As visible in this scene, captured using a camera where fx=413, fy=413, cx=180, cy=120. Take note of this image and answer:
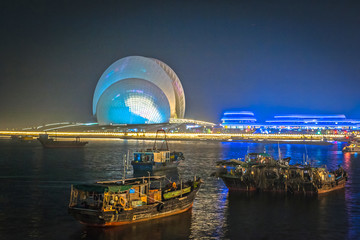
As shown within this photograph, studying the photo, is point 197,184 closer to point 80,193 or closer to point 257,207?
point 257,207

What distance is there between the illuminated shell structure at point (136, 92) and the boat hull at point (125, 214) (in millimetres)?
74486

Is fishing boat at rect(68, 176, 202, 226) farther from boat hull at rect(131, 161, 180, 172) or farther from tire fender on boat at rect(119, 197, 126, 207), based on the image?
boat hull at rect(131, 161, 180, 172)

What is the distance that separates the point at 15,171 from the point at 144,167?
34.5 feet

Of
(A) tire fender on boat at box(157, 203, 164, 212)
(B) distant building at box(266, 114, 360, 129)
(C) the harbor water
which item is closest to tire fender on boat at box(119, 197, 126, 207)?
(C) the harbor water

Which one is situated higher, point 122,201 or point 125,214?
point 122,201

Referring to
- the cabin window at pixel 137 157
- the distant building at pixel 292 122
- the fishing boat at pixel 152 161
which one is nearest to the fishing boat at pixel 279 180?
the fishing boat at pixel 152 161

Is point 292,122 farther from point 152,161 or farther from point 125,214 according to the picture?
point 125,214

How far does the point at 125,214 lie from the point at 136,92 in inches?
2998

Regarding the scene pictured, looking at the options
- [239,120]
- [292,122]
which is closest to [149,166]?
[239,120]

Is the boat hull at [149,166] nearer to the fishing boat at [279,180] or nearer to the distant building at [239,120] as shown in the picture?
the fishing boat at [279,180]

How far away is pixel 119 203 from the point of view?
1609 cm

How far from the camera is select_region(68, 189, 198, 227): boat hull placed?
15664 millimetres

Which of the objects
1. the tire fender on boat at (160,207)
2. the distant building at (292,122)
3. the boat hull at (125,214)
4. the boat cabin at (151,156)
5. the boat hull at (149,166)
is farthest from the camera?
the distant building at (292,122)

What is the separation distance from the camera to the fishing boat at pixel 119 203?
15.7 m
